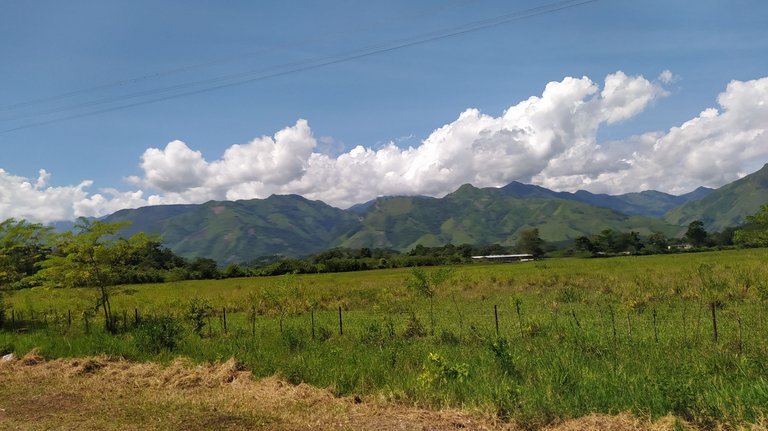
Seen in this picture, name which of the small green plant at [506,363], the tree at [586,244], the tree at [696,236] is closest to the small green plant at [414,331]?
the small green plant at [506,363]

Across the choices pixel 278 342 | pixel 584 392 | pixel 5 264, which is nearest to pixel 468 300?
pixel 278 342

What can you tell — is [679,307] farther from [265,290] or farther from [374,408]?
[265,290]

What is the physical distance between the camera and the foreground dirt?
319 inches

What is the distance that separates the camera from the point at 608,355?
11523mm

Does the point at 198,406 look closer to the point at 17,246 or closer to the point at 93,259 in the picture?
the point at 93,259

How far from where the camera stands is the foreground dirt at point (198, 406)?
8.10 metres

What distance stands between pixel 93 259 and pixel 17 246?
912 centimetres

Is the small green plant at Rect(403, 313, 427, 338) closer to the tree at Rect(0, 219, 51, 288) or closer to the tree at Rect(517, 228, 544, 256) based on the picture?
the tree at Rect(0, 219, 51, 288)

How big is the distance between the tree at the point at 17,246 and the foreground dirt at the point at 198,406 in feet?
47.9

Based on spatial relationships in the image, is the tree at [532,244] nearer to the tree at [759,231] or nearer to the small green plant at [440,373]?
the tree at [759,231]

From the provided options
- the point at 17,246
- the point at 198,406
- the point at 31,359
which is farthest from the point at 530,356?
the point at 17,246

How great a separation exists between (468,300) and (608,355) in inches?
780

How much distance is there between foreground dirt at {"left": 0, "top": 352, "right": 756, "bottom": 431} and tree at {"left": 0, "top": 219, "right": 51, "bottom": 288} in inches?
574

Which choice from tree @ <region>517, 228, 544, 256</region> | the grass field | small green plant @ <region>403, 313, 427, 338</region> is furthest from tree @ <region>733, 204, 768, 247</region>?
tree @ <region>517, 228, 544, 256</region>
